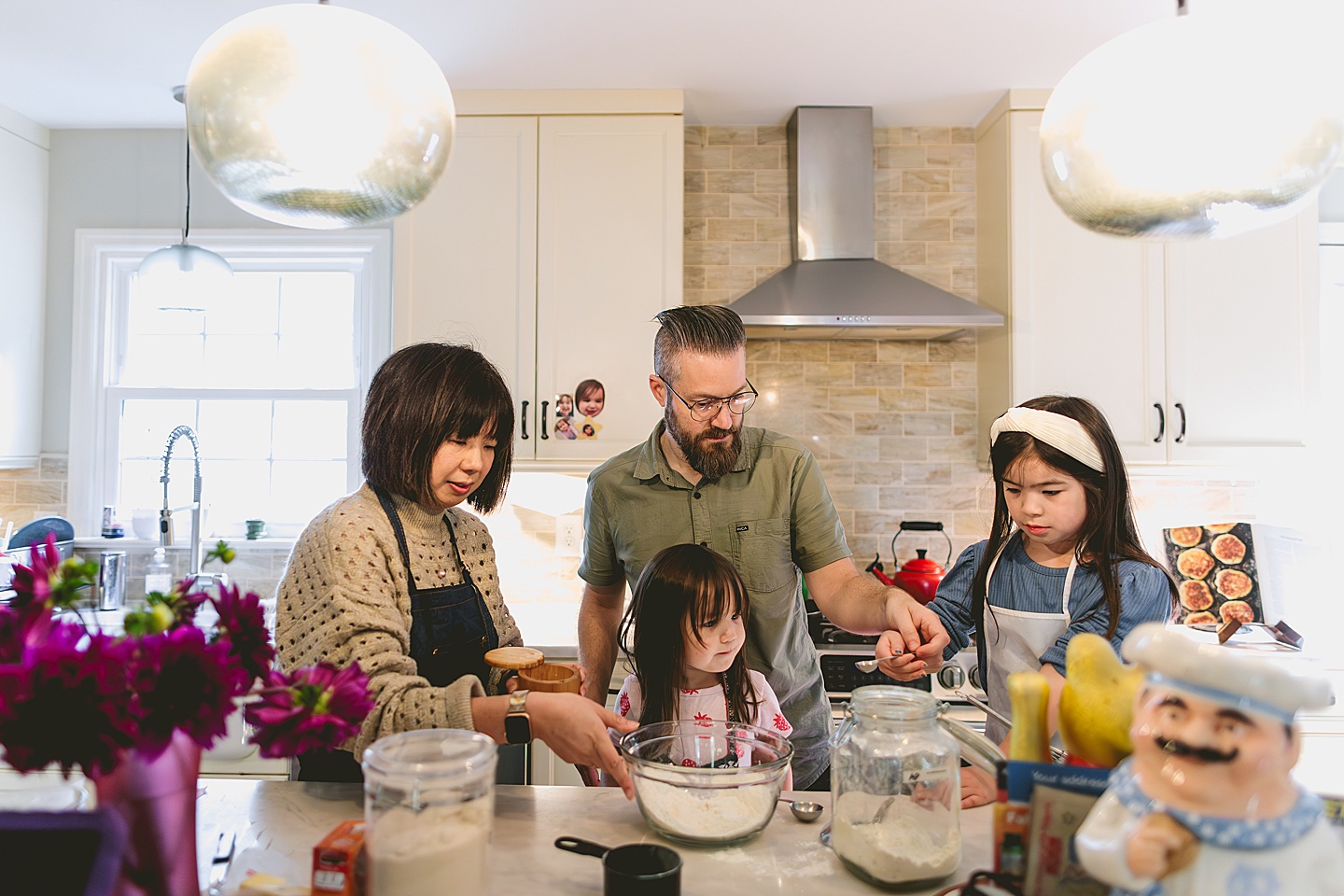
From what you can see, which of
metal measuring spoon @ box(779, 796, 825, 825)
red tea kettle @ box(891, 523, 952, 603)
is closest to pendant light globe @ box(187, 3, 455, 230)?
metal measuring spoon @ box(779, 796, 825, 825)

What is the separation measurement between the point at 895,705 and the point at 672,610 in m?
0.64

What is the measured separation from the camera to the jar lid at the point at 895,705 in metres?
0.94

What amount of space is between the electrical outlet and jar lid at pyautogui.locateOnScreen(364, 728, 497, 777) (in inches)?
88.4

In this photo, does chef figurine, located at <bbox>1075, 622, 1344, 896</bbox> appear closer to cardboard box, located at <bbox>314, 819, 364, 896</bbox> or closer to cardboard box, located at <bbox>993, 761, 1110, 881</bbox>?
cardboard box, located at <bbox>993, 761, 1110, 881</bbox>

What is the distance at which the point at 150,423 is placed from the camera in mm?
3320

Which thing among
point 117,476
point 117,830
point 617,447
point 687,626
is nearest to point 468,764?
point 117,830

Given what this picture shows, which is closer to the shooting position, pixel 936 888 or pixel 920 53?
pixel 936 888

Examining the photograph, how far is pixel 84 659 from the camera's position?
2.32 ft

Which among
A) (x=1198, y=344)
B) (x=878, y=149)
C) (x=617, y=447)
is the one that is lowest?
(x=617, y=447)

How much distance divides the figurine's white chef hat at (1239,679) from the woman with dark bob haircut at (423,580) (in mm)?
651

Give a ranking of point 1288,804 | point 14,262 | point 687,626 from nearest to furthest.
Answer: point 1288,804 → point 687,626 → point 14,262

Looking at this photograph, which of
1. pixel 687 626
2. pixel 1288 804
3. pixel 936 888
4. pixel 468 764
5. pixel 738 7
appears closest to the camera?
pixel 1288 804

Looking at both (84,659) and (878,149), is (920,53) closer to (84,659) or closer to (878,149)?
(878,149)

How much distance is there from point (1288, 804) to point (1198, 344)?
A: 8.47ft
